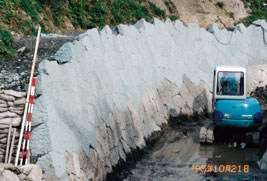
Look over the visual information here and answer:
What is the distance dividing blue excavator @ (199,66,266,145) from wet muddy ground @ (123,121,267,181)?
45 centimetres

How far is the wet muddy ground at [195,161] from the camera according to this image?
424 inches

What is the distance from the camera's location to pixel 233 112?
43.7 ft

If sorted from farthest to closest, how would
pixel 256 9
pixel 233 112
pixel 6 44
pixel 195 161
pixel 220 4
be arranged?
pixel 256 9 < pixel 220 4 < pixel 6 44 < pixel 233 112 < pixel 195 161

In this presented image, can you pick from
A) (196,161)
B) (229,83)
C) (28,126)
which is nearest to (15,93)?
(28,126)

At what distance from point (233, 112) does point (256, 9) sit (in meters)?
29.6

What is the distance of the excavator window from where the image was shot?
14312 millimetres

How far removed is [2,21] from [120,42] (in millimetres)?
4955

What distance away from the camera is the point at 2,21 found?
15.9 m

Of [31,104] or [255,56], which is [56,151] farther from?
[255,56]

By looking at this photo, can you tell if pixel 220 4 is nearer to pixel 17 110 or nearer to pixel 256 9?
pixel 256 9

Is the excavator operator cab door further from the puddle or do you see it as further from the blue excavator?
the puddle
